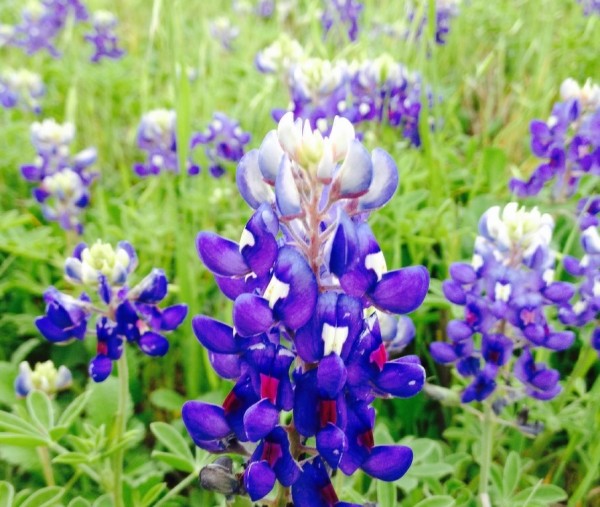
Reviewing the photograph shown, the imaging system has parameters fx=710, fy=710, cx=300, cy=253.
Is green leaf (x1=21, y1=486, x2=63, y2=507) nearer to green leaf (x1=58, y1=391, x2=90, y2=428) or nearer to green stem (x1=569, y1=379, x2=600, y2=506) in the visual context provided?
green leaf (x1=58, y1=391, x2=90, y2=428)

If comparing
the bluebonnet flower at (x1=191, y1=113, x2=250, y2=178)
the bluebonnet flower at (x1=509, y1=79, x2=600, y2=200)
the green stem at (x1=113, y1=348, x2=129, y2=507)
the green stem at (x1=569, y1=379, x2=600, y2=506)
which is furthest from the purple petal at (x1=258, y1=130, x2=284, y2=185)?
the bluebonnet flower at (x1=191, y1=113, x2=250, y2=178)

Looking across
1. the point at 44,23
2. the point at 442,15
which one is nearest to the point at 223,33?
the point at 44,23

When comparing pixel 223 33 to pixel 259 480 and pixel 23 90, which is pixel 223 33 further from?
pixel 259 480

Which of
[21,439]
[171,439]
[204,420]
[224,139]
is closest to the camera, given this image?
[204,420]

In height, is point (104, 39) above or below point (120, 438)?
above

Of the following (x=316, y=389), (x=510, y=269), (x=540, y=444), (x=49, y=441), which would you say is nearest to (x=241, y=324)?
(x=316, y=389)

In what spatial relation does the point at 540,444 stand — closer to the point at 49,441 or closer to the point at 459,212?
the point at 459,212

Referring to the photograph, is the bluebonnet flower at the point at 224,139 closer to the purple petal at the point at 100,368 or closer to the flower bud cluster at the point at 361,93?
the flower bud cluster at the point at 361,93
